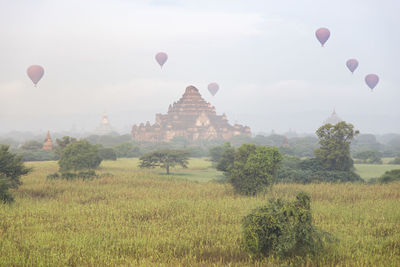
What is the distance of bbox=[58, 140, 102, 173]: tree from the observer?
37844 millimetres

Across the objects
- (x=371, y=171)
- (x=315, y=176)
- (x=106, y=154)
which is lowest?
(x=371, y=171)

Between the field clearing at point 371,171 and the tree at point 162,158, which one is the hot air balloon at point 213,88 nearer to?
the field clearing at point 371,171

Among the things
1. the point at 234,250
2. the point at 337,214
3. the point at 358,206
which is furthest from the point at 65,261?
the point at 358,206

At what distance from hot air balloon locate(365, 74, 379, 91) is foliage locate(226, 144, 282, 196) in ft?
308

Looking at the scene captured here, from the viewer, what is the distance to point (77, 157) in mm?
37781

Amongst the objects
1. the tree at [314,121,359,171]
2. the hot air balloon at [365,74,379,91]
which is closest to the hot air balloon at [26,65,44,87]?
the tree at [314,121,359,171]

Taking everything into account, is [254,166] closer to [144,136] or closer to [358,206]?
[358,206]

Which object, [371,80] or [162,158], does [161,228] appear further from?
[371,80]

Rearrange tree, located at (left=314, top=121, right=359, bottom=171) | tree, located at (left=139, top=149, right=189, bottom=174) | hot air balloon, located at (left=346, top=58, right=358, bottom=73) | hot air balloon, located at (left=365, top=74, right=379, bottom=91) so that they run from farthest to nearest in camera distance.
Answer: hot air balloon, located at (left=365, top=74, right=379, bottom=91) < hot air balloon, located at (left=346, top=58, right=358, bottom=73) < tree, located at (left=139, top=149, right=189, bottom=174) < tree, located at (left=314, top=121, right=359, bottom=171)

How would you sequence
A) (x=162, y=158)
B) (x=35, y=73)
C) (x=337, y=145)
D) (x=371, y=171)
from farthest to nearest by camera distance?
(x=35, y=73), (x=371, y=171), (x=162, y=158), (x=337, y=145)

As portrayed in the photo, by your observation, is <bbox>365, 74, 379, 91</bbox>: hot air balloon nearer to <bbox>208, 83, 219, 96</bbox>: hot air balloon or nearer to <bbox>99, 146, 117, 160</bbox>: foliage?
<bbox>208, 83, 219, 96</bbox>: hot air balloon

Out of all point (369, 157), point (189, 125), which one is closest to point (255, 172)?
point (369, 157)

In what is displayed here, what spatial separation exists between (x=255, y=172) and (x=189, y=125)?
377 feet

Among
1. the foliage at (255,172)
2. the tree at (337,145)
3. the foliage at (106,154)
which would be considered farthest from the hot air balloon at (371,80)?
the foliage at (255,172)
